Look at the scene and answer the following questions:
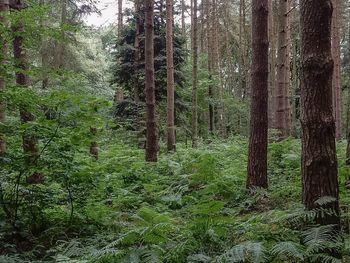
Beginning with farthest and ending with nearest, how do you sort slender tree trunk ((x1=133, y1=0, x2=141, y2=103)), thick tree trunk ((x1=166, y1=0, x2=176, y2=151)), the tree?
slender tree trunk ((x1=133, y1=0, x2=141, y2=103)) < thick tree trunk ((x1=166, y1=0, x2=176, y2=151)) < the tree

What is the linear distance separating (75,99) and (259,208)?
10.5ft

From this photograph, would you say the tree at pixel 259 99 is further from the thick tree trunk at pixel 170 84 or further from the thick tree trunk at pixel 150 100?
the thick tree trunk at pixel 170 84

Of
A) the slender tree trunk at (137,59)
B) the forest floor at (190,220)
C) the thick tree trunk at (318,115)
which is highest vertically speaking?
the slender tree trunk at (137,59)

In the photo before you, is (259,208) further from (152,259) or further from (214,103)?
(214,103)

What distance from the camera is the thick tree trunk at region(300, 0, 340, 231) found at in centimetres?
354

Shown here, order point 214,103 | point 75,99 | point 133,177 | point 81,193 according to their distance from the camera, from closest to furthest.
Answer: point 75,99, point 81,193, point 133,177, point 214,103

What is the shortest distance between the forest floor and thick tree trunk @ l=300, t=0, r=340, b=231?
0.90 ft

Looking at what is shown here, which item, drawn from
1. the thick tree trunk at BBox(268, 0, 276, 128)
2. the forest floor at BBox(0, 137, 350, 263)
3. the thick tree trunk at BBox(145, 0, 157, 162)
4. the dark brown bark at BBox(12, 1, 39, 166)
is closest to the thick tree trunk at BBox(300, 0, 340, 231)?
the forest floor at BBox(0, 137, 350, 263)

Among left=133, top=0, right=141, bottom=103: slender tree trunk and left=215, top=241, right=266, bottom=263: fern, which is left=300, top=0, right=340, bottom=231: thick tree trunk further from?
left=133, top=0, right=141, bottom=103: slender tree trunk

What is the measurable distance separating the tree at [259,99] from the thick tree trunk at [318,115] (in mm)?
2675

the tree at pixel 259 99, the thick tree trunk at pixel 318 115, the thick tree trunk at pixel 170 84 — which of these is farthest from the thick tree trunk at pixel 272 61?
the thick tree trunk at pixel 318 115

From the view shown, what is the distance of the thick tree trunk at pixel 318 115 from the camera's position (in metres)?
3.54

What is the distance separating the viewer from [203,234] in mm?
3793

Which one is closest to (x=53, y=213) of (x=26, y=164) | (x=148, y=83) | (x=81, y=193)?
(x=81, y=193)
